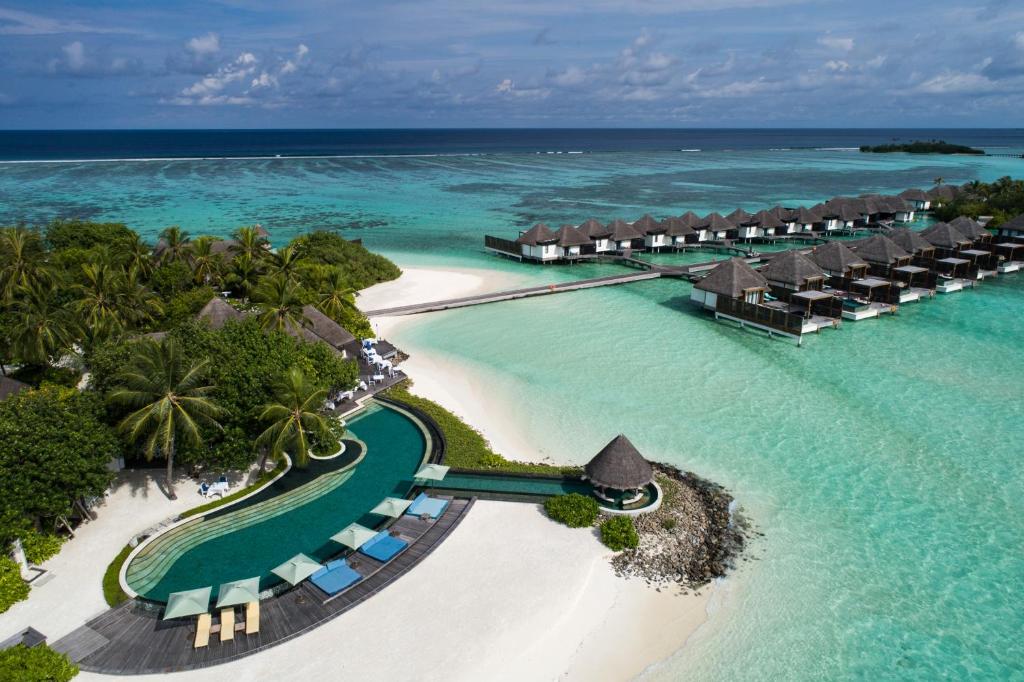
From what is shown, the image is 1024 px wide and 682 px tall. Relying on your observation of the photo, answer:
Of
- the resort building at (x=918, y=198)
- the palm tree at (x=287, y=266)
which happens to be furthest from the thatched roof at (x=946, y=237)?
the palm tree at (x=287, y=266)

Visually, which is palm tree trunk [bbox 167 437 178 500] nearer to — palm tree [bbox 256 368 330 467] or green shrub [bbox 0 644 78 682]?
palm tree [bbox 256 368 330 467]

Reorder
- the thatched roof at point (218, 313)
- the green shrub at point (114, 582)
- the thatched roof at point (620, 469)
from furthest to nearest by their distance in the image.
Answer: the thatched roof at point (218, 313) < the thatched roof at point (620, 469) < the green shrub at point (114, 582)

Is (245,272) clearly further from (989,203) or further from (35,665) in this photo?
(989,203)

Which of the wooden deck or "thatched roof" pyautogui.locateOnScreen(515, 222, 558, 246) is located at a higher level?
"thatched roof" pyautogui.locateOnScreen(515, 222, 558, 246)

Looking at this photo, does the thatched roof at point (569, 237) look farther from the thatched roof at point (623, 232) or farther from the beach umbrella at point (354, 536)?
the beach umbrella at point (354, 536)

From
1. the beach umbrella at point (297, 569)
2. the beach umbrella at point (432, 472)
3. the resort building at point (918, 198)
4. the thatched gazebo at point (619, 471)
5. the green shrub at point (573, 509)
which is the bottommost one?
the green shrub at point (573, 509)

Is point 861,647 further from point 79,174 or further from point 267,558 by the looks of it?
point 79,174

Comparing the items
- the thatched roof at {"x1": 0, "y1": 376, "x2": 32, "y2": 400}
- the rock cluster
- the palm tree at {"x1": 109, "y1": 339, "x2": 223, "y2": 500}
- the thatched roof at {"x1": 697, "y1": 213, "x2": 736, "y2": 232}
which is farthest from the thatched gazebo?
the thatched roof at {"x1": 697, "y1": 213, "x2": 736, "y2": 232}
